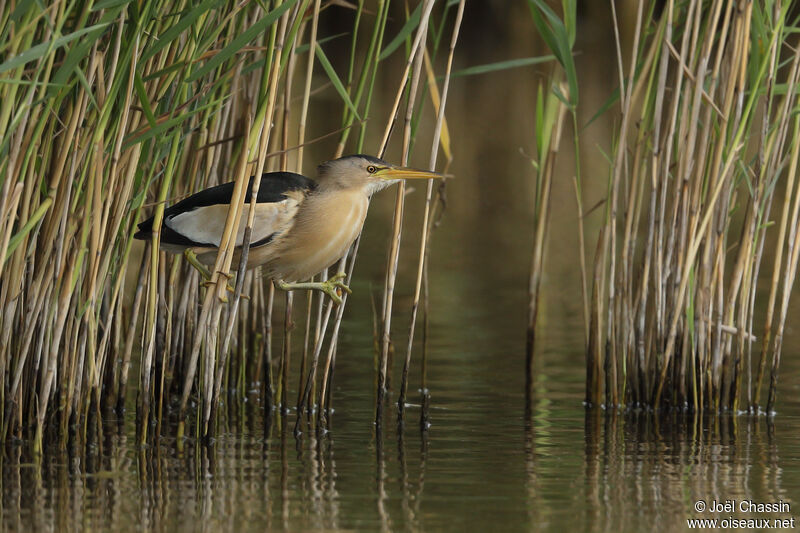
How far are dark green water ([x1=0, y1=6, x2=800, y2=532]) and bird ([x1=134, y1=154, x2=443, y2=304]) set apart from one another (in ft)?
2.33

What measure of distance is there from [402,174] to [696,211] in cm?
134

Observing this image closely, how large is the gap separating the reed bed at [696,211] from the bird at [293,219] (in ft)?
3.89

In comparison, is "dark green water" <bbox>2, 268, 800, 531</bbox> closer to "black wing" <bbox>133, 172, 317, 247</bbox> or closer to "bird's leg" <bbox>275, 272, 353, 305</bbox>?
"bird's leg" <bbox>275, 272, 353, 305</bbox>

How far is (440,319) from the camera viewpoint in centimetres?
803

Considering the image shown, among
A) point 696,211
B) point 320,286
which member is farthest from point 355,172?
point 696,211

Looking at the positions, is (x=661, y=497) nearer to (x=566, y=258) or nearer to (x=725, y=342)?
(x=725, y=342)

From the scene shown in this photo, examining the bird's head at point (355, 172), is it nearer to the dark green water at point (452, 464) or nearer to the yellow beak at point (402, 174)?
the yellow beak at point (402, 174)

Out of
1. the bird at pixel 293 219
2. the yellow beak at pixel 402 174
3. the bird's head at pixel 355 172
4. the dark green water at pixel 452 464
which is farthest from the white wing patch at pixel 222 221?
the dark green water at pixel 452 464

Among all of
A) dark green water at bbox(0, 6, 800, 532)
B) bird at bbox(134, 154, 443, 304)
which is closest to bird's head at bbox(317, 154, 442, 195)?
bird at bbox(134, 154, 443, 304)

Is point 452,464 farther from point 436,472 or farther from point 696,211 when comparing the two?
point 696,211

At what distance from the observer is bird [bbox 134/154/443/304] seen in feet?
15.4

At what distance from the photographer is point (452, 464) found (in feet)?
15.0

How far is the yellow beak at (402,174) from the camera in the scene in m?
4.69

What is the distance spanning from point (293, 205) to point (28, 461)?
1.35 meters
